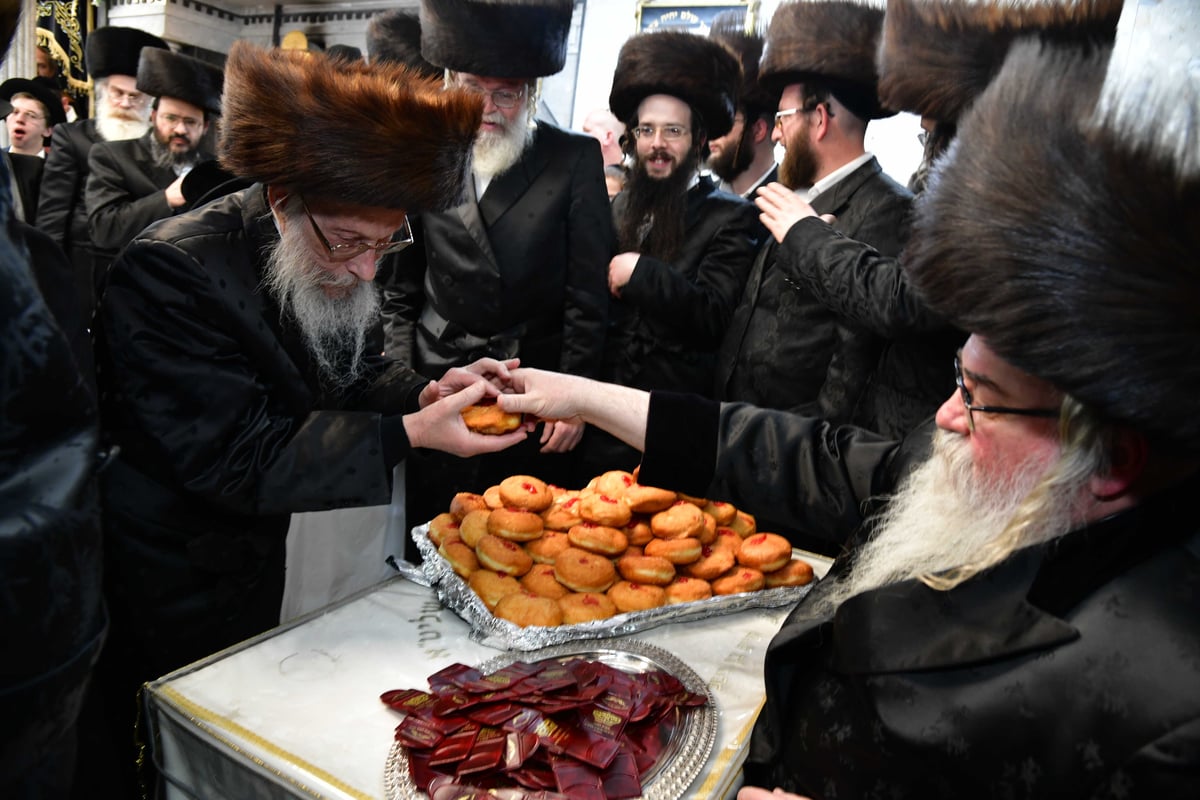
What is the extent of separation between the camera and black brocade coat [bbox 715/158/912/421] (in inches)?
120

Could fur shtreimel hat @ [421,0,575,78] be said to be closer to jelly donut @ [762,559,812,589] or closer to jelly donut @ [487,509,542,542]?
jelly donut @ [487,509,542,542]

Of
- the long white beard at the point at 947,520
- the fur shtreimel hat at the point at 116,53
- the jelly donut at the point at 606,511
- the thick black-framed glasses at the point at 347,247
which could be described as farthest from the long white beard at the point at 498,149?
the fur shtreimel hat at the point at 116,53

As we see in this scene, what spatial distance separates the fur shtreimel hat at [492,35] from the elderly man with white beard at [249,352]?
4.52ft

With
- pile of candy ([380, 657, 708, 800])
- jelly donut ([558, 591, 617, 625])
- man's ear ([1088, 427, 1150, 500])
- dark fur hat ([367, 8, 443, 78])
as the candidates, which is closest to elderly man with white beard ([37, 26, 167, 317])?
dark fur hat ([367, 8, 443, 78])

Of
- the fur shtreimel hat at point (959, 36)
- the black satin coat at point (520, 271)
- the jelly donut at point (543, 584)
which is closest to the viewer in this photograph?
the jelly donut at point (543, 584)

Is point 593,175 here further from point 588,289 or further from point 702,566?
point 702,566

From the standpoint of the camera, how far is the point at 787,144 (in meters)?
3.47

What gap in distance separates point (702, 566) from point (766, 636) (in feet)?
0.95

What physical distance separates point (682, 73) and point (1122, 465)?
309cm

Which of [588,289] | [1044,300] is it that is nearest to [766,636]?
[1044,300]

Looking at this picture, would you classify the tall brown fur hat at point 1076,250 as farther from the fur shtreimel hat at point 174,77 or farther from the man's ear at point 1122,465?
the fur shtreimel hat at point 174,77

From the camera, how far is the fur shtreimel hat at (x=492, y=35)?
131 inches

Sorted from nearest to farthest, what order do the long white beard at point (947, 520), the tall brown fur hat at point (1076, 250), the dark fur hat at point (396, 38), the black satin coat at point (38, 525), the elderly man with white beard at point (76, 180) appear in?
the black satin coat at point (38, 525) → the tall brown fur hat at point (1076, 250) → the long white beard at point (947, 520) → the dark fur hat at point (396, 38) → the elderly man with white beard at point (76, 180)

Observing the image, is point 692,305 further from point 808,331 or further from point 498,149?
point 498,149
